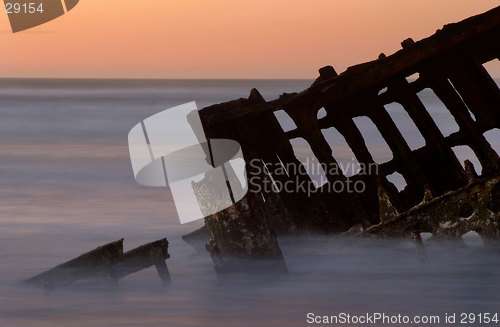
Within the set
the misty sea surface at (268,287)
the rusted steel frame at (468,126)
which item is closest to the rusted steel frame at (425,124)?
the rusted steel frame at (468,126)

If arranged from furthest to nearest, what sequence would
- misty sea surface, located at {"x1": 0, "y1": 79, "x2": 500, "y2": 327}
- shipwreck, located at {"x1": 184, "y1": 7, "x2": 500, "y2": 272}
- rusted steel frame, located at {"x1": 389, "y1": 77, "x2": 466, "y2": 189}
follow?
rusted steel frame, located at {"x1": 389, "y1": 77, "x2": 466, "y2": 189}
misty sea surface, located at {"x1": 0, "y1": 79, "x2": 500, "y2": 327}
shipwreck, located at {"x1": 184, "y1": 7, "x2": 500, "y2": 272}

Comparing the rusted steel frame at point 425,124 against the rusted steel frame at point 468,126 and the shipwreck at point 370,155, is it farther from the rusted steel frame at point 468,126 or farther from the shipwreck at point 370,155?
the rusted steel frame at point 468,126

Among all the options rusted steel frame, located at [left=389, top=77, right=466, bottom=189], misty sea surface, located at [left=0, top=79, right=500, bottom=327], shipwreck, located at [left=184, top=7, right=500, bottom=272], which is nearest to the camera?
shipwreck, located at [left=184, top=7, right=500, bottom=272]

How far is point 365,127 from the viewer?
953 inches

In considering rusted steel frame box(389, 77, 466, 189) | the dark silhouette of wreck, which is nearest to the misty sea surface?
the dark silhouette of wreck

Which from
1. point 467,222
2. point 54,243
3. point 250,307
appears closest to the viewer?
point 467,222

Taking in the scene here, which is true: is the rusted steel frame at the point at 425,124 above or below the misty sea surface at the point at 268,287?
above

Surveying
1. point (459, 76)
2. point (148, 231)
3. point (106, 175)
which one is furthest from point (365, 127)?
point (459, 76)

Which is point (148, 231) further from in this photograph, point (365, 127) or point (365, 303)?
point (365, 127)

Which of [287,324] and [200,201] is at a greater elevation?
[200,201]

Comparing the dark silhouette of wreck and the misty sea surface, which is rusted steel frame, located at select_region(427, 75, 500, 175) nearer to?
the dark silhouette of wreck

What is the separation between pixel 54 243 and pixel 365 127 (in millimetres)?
16331

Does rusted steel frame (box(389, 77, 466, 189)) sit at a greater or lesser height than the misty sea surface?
greater

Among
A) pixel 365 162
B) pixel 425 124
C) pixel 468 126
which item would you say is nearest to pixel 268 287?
pixel 365 162
